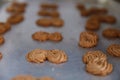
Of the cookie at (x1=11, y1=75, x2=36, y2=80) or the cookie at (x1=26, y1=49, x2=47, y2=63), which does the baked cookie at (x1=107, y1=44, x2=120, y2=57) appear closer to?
the cookie at (x1=26, y1=49, x2=47, y2=63)

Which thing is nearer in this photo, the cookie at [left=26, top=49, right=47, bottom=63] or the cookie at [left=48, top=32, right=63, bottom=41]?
the cookie at [left=26, top=49, right=47, bottom=63]

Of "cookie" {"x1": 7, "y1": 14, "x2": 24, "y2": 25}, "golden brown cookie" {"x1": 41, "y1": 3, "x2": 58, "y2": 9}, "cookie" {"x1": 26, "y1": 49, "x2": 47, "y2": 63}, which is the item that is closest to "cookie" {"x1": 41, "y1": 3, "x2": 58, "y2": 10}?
"golden brown cookie" {"x1": 41, "y1": 3, "x2": 58, "y2": 9}

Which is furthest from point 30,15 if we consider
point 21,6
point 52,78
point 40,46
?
point 52,78

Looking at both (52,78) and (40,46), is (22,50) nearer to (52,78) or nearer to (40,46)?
(40,46)

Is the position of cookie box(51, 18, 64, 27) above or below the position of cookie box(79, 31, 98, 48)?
above

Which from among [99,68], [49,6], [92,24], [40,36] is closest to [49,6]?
[49,6]

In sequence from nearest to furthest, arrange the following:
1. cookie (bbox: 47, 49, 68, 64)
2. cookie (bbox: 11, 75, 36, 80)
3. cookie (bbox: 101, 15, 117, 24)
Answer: cookie (bbox: 11, 75, 36, 80) < cookie (bbox: 47, 49, 68, 64) < cookie (bbox: 101, 15, 117, 24)
